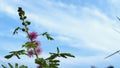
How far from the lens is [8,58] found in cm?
516

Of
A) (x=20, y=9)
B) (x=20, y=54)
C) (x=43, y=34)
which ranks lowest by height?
(x=20, y=54)

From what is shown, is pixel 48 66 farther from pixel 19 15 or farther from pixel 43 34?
pixel 19 15

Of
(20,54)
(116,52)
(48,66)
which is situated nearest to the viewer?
(48,66)

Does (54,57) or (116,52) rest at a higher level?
(116,52)

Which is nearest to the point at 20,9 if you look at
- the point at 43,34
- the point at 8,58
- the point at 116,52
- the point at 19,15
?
the point at 19,15

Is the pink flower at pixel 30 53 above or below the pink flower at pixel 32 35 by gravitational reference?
below

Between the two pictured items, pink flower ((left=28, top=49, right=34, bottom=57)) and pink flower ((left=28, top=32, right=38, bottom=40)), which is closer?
pink flower ((left=28, top=49, right=34, bottom=57))

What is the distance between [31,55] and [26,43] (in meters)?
0.23

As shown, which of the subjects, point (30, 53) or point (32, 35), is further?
point (32, 35)

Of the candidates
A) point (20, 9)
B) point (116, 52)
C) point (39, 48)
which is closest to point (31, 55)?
point (39, 48)

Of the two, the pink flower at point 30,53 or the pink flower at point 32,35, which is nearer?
the pink flower at point 30,53

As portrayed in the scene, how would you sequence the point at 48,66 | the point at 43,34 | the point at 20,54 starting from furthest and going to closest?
the point at 43,34
the point at 20,54
the point at 48,66

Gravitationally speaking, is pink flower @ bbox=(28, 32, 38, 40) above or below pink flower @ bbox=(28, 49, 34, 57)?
above

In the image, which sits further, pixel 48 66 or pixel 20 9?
pixel 20 9
